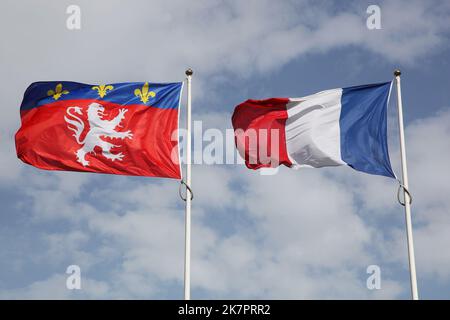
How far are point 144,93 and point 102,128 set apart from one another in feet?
6.43

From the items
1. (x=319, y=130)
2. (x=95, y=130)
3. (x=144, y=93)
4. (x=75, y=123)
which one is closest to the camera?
(x=95, y=130)

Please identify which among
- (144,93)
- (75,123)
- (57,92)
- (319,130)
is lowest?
(319,130)

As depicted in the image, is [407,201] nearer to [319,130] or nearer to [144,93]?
[319,130]

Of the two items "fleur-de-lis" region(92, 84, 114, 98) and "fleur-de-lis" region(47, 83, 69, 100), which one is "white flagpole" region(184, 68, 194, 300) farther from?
"fleur-de-lis" region(47, 83, 69, 100)

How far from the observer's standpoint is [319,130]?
23500mm

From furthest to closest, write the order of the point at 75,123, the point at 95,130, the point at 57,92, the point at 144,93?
the point at 57,92, the point at 144,93, the point at 75,123, the point at 95,130

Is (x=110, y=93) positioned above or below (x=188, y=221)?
above

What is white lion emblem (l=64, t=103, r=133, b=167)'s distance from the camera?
74.4 feet

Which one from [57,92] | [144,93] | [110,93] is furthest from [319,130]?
[57,92]

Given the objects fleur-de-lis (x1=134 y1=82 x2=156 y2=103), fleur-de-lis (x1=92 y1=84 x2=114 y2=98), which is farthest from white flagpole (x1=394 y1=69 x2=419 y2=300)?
fleur-de-lis (x1=92 y1=84 x2=114 y2=98)

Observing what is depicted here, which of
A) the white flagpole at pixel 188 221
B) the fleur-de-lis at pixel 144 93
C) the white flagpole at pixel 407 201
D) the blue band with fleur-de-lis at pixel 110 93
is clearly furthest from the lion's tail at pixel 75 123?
the white flagpole at pixel 407 201
